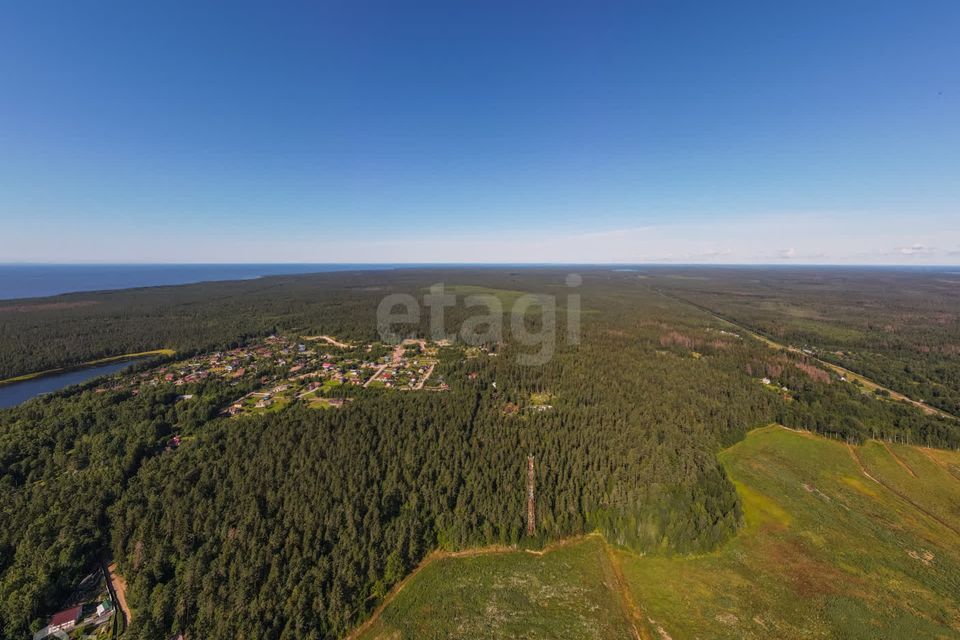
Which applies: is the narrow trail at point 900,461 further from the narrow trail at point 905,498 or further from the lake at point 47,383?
the lake at point 47,383

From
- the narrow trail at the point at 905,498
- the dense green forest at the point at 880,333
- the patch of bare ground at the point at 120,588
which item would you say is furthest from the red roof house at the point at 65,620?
the dense green forest at the point at 880,333

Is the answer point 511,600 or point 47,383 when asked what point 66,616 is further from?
point 47,383

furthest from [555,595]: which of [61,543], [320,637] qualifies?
[61,543]

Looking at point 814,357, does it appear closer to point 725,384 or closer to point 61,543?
point 725,384

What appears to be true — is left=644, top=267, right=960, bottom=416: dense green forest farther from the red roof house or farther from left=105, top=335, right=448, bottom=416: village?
the red roof house

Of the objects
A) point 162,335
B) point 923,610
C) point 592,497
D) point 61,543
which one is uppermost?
point 162,335

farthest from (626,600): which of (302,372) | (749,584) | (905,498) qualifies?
(302,372)
